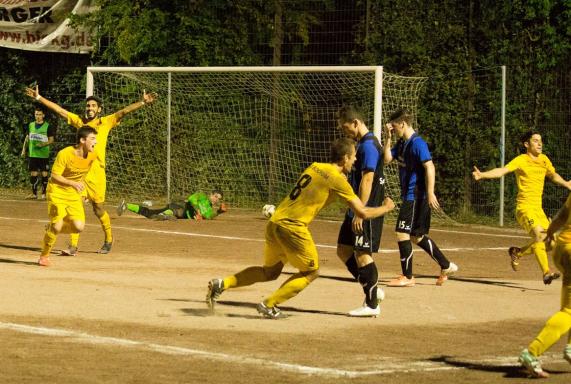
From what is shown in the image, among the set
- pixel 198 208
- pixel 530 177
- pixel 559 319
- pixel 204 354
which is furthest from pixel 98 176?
pixel 559 319

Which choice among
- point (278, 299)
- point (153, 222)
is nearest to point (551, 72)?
point (153, 222)

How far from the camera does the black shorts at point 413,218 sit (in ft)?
46.7

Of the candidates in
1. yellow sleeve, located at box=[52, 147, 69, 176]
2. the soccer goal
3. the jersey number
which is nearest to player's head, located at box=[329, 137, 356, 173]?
the jersey number

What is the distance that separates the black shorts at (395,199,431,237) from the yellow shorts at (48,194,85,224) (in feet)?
12.6

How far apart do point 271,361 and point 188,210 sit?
13.7 meters

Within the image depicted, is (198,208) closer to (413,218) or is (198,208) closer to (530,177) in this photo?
(530,177)

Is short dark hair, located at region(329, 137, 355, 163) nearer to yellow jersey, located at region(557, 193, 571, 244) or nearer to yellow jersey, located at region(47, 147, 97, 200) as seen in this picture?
yellow jersey, located at region(557, 193, 571, 244)

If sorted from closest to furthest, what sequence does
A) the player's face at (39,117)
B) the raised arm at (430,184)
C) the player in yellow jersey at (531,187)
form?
1. the raised arm at (430,184)
2. the player in yellow jersey at (531,187)
3. the player's face at (39,117)

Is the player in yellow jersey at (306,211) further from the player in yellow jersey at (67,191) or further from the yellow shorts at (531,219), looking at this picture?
the player in yellow jersey at (67,191)

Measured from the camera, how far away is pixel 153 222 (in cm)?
2212

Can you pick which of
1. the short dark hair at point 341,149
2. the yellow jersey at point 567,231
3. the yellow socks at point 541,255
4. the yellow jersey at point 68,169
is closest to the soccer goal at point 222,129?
the yellow jersey at point 68,169

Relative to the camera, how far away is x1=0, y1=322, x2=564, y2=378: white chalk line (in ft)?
29.5

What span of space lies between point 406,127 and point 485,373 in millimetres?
5468

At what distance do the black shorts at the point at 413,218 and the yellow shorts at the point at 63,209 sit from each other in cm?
384
